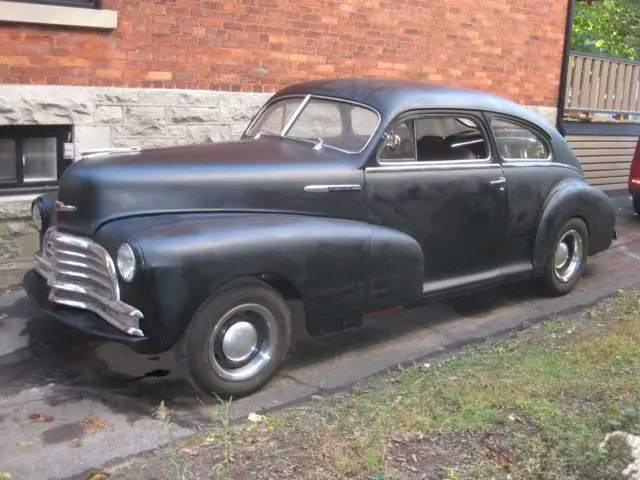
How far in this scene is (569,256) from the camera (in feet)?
21.7

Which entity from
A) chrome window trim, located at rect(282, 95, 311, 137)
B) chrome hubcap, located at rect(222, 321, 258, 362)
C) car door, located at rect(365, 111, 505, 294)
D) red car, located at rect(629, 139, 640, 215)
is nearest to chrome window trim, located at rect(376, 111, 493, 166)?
car door, located at rect(365, 111, 505, 294)

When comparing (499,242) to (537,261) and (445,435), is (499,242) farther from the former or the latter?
(445,435)

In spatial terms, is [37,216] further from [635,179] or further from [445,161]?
[635,179]

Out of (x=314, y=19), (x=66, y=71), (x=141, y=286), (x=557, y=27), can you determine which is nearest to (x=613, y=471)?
(x=141, y=286)

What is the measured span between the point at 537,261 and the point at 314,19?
3.65 m

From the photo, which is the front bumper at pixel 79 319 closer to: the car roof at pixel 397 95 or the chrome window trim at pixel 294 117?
the chrome window trim at pixel 294 117

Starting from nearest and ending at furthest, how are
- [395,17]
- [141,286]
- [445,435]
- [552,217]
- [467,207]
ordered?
[445,435]
[141,286]
[467,207]
[552,217]
[395,17]

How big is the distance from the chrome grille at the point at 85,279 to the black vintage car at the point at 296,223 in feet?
0.03

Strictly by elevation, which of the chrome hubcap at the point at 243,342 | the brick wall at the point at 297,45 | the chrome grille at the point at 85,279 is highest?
the brick wall at the point at 297,45

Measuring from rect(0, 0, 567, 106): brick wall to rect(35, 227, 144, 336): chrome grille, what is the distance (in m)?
2.54

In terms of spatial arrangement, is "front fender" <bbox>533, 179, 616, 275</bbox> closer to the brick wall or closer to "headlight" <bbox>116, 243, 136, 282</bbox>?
the brick wall

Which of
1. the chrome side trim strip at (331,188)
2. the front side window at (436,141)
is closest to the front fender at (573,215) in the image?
the front side window at (436,141)

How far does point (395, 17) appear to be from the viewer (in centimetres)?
860

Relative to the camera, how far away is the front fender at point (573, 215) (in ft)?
19.9
